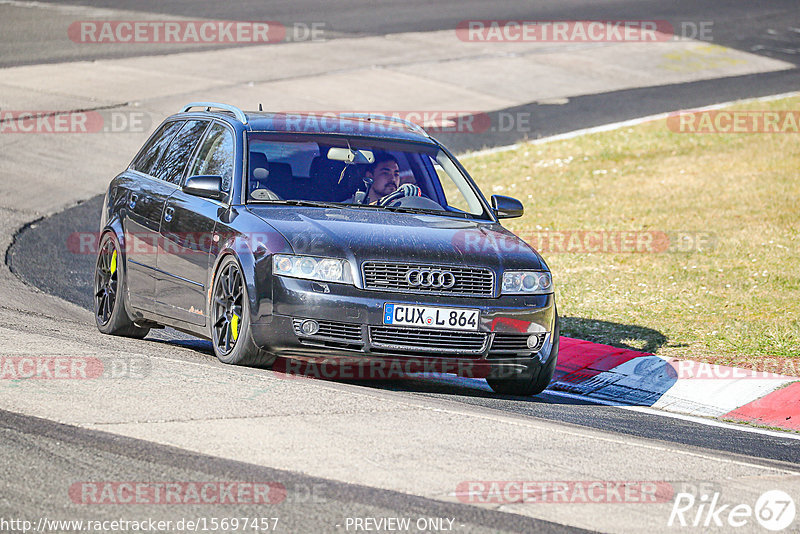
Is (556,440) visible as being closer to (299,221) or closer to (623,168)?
(299,221)

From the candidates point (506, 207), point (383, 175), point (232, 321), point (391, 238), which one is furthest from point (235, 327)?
point (506, 207)

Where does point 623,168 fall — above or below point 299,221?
below

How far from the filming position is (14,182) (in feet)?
55.5

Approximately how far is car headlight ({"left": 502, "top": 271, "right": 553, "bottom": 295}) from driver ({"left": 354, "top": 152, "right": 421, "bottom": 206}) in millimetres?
1251

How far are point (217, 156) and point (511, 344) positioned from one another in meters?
2.62

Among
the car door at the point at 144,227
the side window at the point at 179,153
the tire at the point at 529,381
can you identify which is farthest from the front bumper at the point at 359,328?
the side window at the point at 179,153

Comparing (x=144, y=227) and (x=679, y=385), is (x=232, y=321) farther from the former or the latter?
(x=679, y=385)

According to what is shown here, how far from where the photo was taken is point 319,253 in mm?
7883

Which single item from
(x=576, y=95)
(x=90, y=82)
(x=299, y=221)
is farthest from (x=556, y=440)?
(x=576, y=95)

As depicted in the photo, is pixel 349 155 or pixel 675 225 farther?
pixel 675 225

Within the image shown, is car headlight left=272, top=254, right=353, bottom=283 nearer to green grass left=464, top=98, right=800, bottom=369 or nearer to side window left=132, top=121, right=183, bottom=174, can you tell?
side window left=132, top=121, right=183, bottom=174

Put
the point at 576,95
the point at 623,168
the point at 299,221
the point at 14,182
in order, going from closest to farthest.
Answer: the point at 299,221 < the point at 14,182 < the point at 623,168 < the point at 576,95

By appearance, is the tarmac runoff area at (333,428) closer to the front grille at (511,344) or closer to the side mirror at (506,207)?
the front grille at (511,344)

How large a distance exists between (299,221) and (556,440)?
8.06ft
